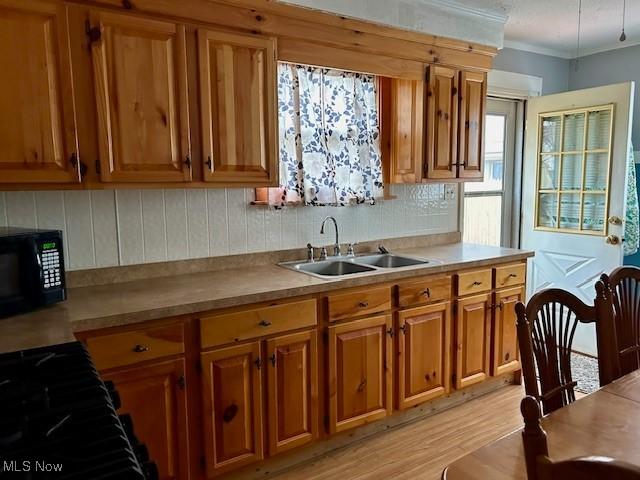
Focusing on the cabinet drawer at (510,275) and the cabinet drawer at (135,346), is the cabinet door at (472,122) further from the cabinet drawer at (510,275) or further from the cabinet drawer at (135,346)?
the cabinet drawer at (135,346)

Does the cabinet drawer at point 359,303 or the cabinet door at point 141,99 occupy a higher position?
the cabinet door at point 141,99

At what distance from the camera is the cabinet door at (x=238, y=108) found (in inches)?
83.5

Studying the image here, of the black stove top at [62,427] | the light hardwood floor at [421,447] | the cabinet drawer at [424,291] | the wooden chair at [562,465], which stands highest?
the wooden chair at [562,465]

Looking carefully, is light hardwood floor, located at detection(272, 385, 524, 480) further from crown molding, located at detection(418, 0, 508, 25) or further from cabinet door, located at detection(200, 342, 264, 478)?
crown molding, located at detection(418, 0, 508, 25)

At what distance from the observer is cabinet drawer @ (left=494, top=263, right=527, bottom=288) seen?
2.93 metres

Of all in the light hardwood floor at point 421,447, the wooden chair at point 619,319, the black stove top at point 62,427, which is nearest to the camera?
the black stove top at point 62,427

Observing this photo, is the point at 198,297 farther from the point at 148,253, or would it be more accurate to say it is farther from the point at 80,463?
the point at 80,463

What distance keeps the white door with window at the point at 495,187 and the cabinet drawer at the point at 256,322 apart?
216 centimetres

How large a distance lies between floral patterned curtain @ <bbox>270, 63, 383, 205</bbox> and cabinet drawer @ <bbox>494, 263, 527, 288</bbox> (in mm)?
906

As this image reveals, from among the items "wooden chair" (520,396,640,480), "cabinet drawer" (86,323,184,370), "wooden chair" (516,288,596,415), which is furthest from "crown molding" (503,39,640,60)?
"wooden chair" (520,396,640,480)

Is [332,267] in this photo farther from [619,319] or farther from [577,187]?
[577,187]

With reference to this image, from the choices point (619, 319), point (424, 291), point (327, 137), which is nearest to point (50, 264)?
point (327, 137)

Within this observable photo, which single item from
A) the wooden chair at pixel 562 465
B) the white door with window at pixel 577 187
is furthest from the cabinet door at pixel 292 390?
the white door with window at pixel 577 187

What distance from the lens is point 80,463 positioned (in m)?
0.69
